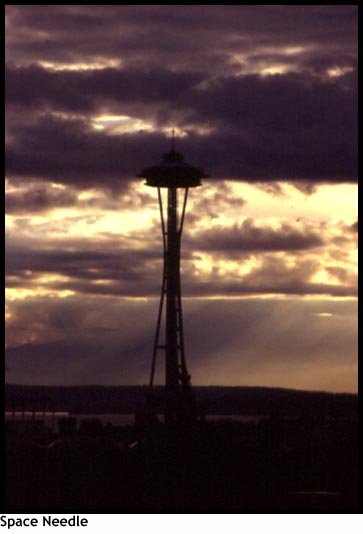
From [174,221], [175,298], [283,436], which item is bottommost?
[283,436]

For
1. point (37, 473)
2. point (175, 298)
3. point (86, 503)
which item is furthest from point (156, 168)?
point (86, 503)

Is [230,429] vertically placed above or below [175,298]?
below

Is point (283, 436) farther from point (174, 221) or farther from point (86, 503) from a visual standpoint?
point (86, 503)

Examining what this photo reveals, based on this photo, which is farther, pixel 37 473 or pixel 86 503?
pixel 37 473

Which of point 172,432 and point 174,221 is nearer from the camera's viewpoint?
point 172,432
